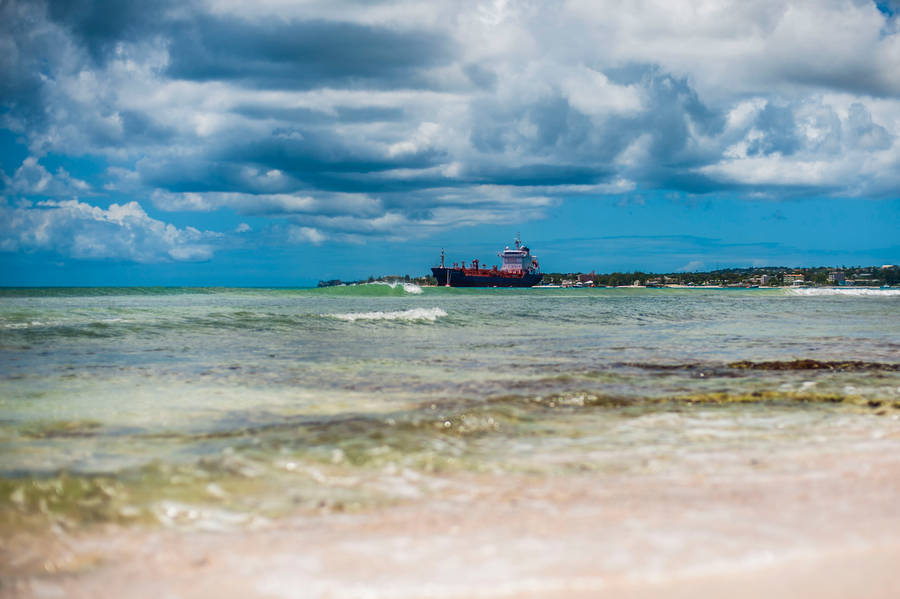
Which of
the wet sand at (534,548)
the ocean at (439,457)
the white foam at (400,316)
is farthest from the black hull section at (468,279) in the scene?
the wet sand at (534,548)

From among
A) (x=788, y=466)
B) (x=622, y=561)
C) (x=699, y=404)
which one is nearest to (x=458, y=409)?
(x=699, y=404)

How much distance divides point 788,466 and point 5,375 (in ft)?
35.1

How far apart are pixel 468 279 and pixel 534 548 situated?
110 metres

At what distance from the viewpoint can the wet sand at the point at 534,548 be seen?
2.86 metres

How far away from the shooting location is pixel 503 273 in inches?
4719

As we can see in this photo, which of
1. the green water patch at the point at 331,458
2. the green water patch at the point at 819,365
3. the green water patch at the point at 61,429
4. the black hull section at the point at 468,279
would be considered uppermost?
the black hull section at the point at 468,279

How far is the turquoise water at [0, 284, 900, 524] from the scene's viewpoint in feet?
15.5

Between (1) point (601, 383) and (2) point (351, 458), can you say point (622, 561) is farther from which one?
(1) point (601, 383)

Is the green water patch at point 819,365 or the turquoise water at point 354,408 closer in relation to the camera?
the turquoise water at point 354,408

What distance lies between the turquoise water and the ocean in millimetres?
38

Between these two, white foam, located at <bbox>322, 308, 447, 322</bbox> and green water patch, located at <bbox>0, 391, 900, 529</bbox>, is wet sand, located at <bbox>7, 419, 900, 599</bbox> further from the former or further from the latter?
white foam, located at <bbox>322, 308, 447, 322</bbox>

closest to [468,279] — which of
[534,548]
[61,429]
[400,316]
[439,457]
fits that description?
[400,316]

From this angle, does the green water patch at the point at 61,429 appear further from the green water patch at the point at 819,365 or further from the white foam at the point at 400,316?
the white foam at the point at 400,316

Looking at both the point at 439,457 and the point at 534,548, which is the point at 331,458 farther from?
the point at 534,548
